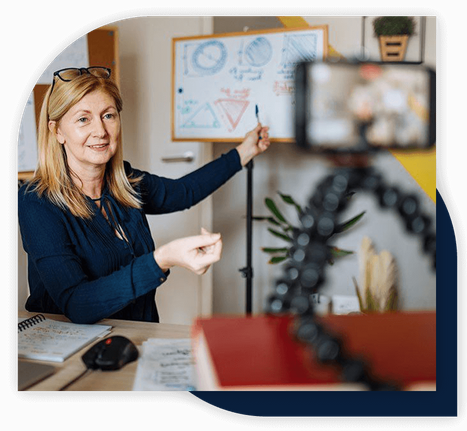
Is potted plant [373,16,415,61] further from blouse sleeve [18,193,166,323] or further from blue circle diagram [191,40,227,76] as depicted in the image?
blue circle diagram [191,40,227,76]

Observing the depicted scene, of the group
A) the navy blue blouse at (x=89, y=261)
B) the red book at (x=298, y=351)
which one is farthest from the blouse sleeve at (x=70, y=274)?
the red book at (x=298, y=351)

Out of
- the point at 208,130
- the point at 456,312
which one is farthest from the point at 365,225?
the point at 456,312

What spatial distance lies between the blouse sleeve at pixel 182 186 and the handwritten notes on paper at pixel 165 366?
0.57 metres

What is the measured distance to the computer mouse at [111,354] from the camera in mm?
615

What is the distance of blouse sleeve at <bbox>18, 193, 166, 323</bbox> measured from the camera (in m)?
0.76

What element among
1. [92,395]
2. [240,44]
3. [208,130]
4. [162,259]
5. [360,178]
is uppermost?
[240,44]

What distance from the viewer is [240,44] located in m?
1.36

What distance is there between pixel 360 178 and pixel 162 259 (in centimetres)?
37

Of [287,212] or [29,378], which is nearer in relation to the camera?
[29,378]

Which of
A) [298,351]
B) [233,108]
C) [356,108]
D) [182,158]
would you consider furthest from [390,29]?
[182,158]

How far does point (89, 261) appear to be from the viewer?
0.92 meters

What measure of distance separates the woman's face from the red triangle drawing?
63 cm

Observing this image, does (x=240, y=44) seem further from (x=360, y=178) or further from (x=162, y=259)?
(x=360, y=178)

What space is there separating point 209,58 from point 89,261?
2.57 feet
